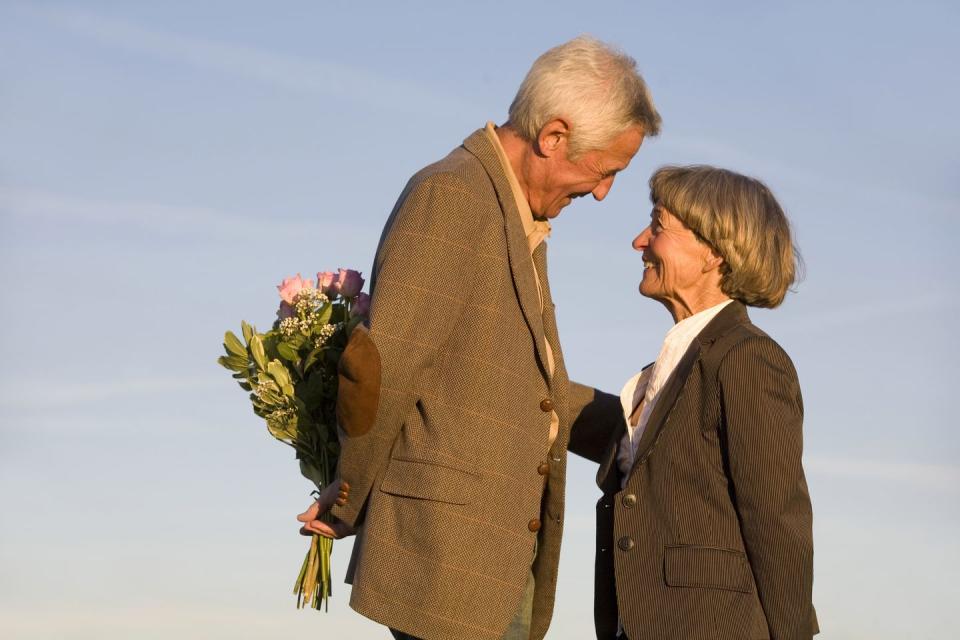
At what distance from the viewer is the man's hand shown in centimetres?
465

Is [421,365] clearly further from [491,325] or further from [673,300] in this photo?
[673,300]

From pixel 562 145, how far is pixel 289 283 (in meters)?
1.16

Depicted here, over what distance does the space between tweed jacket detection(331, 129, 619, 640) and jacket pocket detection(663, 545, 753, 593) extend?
470 mm

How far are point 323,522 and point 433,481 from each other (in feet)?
2.03

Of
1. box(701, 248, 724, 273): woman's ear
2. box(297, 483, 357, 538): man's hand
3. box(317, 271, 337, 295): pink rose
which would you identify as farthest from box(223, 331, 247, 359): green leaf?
box(701, 248, 724, 273): woman's ear

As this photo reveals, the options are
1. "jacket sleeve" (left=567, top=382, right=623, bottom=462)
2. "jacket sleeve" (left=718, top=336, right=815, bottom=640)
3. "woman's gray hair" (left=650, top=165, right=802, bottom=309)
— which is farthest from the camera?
"jacket sleeve" (left=567, top=382, right=623, bottom=462)

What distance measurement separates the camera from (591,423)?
18.2ft

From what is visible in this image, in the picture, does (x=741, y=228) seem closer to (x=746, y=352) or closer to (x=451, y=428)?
(x=746, y=352)

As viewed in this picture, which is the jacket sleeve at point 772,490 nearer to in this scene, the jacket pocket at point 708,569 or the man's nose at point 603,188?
the jacket pocket at point 708,569

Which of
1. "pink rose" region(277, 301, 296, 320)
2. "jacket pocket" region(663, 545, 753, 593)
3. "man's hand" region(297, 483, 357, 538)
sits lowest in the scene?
"jacket pocket" region(663, 545, 753, 593)

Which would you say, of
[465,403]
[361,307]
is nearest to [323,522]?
[465,403]

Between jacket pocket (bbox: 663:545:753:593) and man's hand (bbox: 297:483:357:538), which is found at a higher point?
man's hand (bbox: 297:483:357:538)

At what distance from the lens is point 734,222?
466 cm

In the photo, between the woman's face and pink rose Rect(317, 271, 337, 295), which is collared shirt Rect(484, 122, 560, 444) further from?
pink rose Rect(317, 271, 337, 295)
